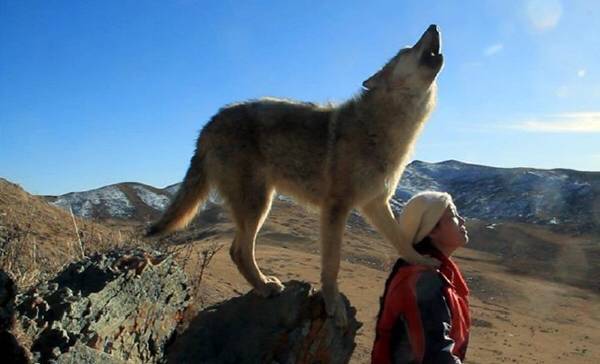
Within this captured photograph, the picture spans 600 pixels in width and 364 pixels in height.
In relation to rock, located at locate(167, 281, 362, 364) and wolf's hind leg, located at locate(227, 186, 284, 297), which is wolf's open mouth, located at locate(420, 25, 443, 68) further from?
rock, located at locate(167, 281, 362, 364)

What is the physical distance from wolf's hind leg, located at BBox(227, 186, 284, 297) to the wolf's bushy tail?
345 mm

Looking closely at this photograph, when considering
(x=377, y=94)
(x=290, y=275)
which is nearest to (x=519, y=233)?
(x=290, y=275)

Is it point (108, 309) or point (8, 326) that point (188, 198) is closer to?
point (108, 309)

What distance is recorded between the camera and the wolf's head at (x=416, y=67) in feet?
16.0

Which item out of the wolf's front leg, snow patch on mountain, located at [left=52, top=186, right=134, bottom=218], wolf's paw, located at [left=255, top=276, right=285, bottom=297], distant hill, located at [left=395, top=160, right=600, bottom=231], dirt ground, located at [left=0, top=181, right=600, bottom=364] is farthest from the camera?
distant hill, located at [left=395, top=160, right=600, bottom=231]

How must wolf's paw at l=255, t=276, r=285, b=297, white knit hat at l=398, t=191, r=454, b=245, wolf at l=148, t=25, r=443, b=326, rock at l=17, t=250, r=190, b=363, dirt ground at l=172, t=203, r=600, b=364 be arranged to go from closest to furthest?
rock at l=17, t=250, r=190, b=363 < white knit hat at l=398, t=191, r=454, b=245 < wolf at l=148, t=25, r=443, b=326 < wolf's paw at l=255, t=276, r=285, b=297 < dirt ground at l=172, t=203, r=600, b=364

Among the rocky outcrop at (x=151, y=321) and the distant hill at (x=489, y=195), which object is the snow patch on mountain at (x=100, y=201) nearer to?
the distant hill at (x=489, y=195)

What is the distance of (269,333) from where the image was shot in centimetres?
461

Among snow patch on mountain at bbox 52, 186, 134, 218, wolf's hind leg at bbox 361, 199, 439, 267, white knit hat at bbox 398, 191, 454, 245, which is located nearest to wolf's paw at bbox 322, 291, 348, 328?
wolf's hind leg at bbox 361, 199, 439, 267

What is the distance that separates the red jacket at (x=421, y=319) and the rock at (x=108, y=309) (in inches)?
64.4

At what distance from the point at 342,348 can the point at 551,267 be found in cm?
2042

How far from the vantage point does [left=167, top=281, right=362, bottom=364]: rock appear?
4441 mm

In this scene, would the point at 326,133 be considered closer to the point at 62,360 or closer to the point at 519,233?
the point at 62,360

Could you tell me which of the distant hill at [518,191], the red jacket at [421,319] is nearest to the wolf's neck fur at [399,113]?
the red jacket at [421,319]
